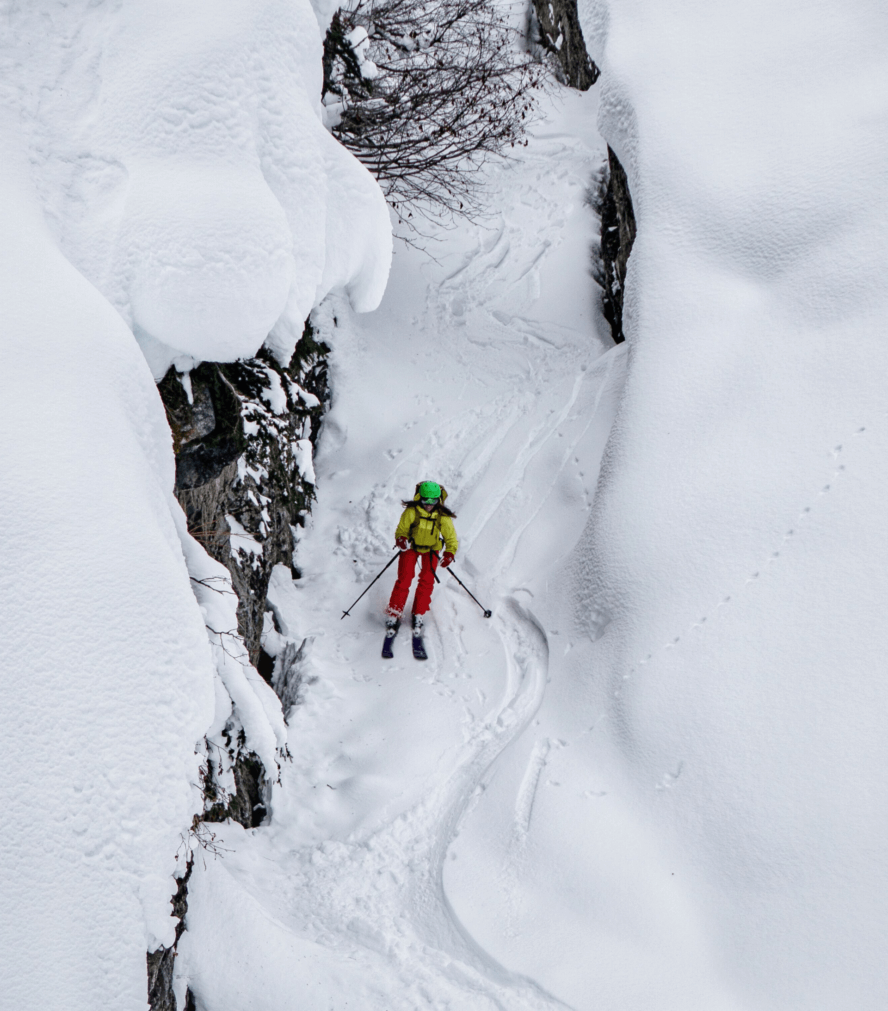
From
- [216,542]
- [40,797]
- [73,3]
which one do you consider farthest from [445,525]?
[73,3]

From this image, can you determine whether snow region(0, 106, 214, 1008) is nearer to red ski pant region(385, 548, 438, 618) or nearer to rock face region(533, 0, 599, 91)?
red ski pant region(385, 548, 438, 618)

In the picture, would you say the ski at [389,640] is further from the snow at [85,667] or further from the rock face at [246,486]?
the snow at [85,667]

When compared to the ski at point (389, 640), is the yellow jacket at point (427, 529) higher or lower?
higher

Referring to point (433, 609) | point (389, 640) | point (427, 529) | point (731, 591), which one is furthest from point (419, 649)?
point (731, 591)

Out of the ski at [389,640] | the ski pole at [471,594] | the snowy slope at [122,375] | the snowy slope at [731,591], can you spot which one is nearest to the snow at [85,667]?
the snowy slope at [122,375]

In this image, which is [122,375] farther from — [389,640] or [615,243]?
[615,243]

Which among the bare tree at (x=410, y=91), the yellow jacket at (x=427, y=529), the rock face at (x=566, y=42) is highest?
the rock face at (x=566, y=42)

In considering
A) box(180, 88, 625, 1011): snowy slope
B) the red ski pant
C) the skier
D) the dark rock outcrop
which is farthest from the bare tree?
the dark rock outcrop

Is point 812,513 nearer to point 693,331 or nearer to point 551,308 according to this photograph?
point 693,331
